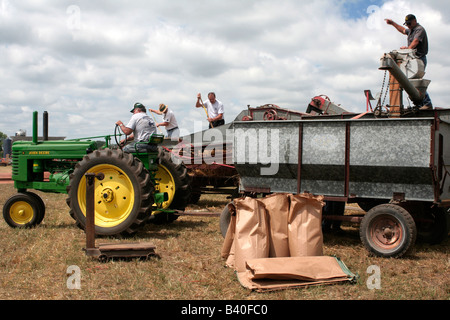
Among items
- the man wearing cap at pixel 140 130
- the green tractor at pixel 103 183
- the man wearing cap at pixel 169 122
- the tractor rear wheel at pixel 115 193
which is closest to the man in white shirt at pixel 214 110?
the man wearing cap at pixel 169 122

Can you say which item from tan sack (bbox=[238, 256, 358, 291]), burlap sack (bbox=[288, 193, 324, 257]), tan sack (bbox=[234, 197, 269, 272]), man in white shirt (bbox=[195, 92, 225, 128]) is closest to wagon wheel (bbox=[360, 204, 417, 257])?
burlap sack (bbox=[288, 193, 324, 257])

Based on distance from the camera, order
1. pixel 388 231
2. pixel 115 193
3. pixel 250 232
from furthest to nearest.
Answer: pixel 115 193 < pixel 388 231 < pixel 250 232

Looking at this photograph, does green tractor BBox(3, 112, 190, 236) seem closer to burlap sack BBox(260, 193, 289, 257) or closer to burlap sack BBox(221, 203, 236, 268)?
burlap sack BBox(221, 203, 236, 268)

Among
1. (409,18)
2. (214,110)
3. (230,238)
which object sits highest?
(409,18)

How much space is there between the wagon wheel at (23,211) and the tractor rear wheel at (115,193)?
0.88 metres

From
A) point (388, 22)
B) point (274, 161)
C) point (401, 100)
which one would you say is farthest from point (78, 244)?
point (388, 22)

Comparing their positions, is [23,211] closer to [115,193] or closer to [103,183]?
[103,183]

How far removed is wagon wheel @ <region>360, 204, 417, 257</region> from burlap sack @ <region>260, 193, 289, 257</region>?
1.12m

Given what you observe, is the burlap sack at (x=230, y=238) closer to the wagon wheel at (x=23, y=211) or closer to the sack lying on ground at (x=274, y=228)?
the sack lying on ground at (x=274, y=228)

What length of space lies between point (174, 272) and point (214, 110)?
20.8ft

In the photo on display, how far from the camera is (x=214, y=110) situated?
10594mm

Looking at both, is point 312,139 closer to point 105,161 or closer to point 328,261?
point 328,261

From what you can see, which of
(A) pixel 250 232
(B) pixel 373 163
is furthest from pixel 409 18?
(A) pixel 250 232

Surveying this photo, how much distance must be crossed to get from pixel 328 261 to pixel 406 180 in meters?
1.71
